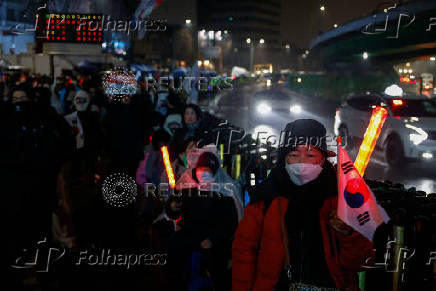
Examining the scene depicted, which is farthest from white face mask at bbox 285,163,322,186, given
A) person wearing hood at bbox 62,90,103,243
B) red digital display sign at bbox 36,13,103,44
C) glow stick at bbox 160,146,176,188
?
red digital display sign at bbox 36,13,103,44

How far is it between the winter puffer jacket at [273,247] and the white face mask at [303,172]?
0.08 metres

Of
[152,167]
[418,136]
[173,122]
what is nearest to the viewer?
[152,167]

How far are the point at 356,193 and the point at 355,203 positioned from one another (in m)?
0.06

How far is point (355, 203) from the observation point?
2939 mm

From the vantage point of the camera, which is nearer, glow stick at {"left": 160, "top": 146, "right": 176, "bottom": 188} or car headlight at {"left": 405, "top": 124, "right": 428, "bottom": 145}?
glow stick at {"left": 160, "top": 146, "right": 176, "bottom": 188}

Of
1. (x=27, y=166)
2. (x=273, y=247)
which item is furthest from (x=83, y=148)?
(x=273, y=247)

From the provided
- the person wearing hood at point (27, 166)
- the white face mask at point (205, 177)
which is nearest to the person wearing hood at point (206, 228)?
the white face mask at point (205, 177)

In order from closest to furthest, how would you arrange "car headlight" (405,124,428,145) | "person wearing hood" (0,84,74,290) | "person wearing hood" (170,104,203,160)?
1. "person wearing hood" (0,84,74,290)
2. "person wearing hood" (170,104,203,160)
3. "car headlight" (405,124,428,145)

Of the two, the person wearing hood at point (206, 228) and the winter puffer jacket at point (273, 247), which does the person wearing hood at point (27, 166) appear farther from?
the winter puffer jacket at point (273, 247)

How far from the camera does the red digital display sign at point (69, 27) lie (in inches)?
343

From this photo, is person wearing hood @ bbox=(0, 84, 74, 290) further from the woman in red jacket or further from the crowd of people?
the woman in red jacket

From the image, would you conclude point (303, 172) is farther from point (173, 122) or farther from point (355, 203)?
point (173, 122)

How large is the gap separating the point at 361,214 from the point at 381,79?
34.9 m

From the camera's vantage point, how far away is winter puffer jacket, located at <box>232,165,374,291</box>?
3.05 meters
